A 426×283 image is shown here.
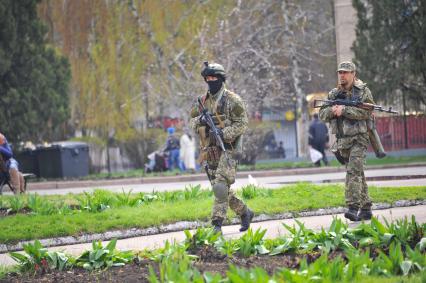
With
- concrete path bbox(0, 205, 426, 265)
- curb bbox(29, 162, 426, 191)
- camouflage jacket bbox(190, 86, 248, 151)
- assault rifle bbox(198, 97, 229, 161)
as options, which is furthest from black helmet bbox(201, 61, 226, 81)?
curb bbox(29, 162, 426, 191)

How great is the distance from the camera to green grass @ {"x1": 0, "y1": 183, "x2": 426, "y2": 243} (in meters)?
12.5

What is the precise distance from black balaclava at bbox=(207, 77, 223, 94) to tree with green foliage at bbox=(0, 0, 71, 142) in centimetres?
1713

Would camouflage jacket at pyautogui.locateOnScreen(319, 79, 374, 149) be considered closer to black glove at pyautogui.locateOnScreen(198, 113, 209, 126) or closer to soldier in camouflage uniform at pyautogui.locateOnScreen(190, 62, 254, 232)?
soldier in camouflage uniform at pyautogui.locateOnScreen(190, 62, 254, 232)

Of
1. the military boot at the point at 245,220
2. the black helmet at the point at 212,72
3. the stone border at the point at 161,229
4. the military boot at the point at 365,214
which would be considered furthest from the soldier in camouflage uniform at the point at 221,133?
the military boot at the point at 365,214

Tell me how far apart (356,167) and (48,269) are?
15.8 feet

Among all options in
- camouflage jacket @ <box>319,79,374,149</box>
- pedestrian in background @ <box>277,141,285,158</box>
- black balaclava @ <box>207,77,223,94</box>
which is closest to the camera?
black balaclava @ <box>207,77,223,94</box>

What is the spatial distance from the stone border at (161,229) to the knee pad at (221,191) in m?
0.93

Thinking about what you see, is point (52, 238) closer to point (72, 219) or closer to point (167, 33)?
point (72, 219)

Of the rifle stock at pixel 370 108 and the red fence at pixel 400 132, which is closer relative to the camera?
the rifle stock at pixel 370 108

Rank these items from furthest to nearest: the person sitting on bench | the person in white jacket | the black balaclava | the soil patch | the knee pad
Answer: the person in white jacket < the person sitting on bench < the black balaclava < the knee pad < the soil patch

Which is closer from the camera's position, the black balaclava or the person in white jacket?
the black balaclava

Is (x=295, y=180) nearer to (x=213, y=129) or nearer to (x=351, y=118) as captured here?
(x=351, y=118)

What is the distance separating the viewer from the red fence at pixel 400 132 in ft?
109

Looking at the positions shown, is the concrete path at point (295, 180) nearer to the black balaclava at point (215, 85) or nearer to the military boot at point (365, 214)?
the military boot at point (365, 214)
